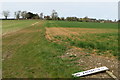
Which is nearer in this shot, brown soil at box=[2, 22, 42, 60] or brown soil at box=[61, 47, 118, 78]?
brown soil at box=[61, 47, 118, 78]

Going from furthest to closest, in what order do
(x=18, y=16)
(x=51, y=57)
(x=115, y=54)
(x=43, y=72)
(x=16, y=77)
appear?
1. (x=18, y=16)
2. (x=115, y=54)
3. (x=51, y=57)
4. (x=43, y=72)
5. (x=16, y=77)

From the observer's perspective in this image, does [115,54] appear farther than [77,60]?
Yes

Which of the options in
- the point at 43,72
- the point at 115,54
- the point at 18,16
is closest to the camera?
the point at 43,72

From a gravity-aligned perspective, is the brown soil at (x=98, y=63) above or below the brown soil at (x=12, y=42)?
below

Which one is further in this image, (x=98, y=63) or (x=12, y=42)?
(x=12, y=42)

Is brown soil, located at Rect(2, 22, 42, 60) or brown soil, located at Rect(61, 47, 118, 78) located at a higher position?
brown soil, located at Rect(2, 22, 42, 60)

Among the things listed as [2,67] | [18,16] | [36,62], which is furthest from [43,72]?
[18,16]

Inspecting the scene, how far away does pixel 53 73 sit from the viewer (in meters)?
5.80

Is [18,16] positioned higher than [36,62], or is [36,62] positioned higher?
[18,16]

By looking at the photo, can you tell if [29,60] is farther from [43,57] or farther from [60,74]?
[60,74]

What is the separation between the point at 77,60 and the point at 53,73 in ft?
6.52

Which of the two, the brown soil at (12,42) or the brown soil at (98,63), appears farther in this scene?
the brown soil at (12,42)

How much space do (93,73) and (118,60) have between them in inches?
92.9

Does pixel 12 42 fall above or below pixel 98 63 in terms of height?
above
